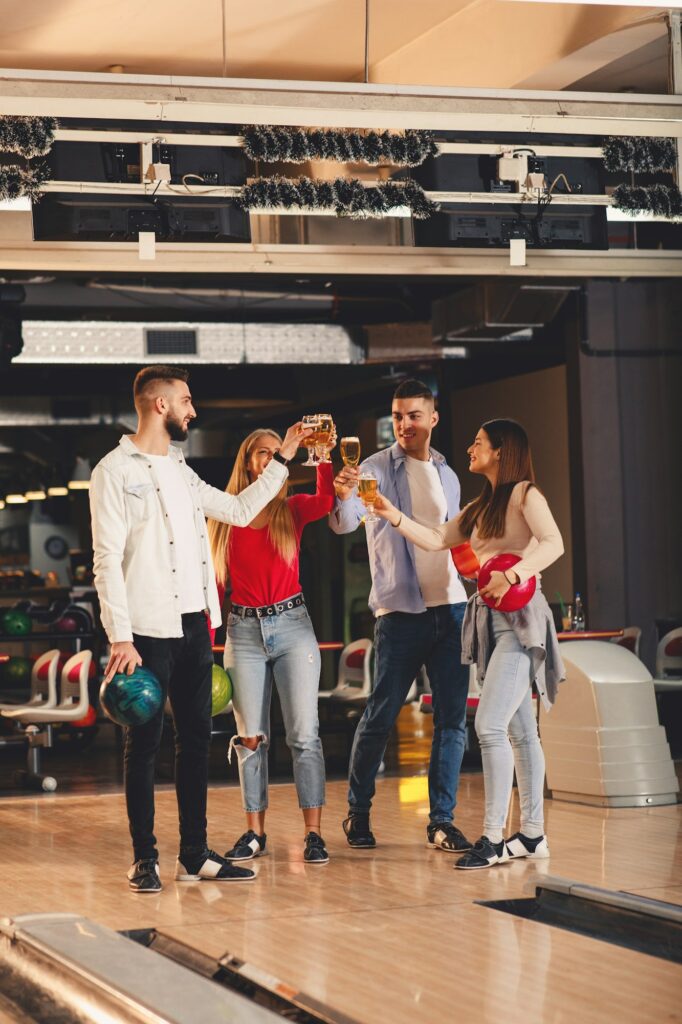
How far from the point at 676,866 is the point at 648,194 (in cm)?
402

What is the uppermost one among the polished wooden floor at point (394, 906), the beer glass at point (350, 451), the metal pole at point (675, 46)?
the metal pole at point (675, 46)

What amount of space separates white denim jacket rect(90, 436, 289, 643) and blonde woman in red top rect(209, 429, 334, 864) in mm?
406

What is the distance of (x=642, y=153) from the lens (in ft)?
24.5

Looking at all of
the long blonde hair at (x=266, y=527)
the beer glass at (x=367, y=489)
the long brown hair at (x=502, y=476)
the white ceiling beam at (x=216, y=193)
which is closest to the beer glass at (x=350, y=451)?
the beer glass at (x=367, y=489)

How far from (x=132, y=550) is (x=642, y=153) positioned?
3839 millimetres

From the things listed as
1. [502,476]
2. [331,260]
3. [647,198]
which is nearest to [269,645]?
[502,476]

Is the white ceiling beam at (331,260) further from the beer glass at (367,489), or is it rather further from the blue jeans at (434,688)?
Result: the beer glass at (367,489)

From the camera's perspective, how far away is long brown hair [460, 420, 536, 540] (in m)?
5.47

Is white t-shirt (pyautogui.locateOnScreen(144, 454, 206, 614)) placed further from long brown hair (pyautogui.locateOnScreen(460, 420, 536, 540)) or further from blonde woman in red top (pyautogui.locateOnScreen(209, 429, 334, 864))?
long brown hair (pyautogui.locateOnScreen(460, 420, 536, 540))

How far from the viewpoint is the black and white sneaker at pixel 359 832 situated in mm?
5922

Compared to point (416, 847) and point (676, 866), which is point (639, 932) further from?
point (416, 847)

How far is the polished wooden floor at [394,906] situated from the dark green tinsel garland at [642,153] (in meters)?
3.25

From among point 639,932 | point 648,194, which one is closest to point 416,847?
point 639,932

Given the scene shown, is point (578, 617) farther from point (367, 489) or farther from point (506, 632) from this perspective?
point (367, 489)
